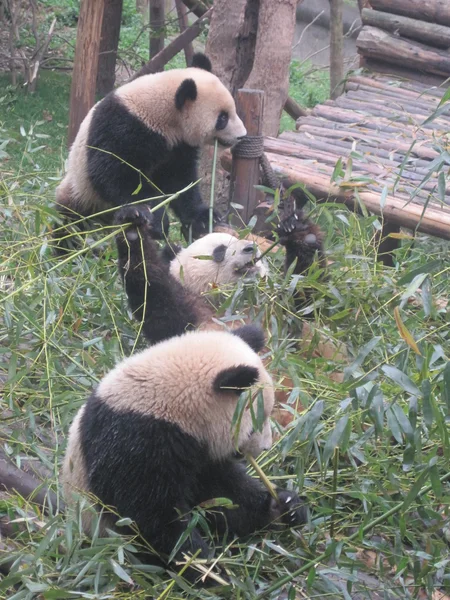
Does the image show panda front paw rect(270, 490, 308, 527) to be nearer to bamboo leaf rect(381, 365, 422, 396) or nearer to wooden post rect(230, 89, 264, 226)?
bamboo leaf rect(381, 365, 422, 396)

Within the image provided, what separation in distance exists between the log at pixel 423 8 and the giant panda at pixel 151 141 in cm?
279

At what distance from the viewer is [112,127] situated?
3.96 meters

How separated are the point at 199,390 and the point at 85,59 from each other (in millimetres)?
4411

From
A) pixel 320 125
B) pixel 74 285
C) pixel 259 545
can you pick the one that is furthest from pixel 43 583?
pixel 320 125

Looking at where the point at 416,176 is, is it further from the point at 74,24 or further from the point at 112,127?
the point at 74,24

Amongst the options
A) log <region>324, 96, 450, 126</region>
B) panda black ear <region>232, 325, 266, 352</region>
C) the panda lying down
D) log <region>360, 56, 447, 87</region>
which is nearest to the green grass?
log <region>360, 56, 447, 87</region>

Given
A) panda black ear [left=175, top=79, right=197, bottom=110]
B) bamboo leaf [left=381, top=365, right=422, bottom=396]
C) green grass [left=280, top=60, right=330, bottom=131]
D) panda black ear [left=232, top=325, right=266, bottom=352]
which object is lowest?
green grass [left=280, top=60, right=330, bottom=131]

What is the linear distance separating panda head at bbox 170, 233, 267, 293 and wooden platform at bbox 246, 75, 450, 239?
509mm

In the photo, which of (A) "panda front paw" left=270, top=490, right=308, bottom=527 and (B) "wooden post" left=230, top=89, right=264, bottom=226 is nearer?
(A) "panda front paw" left=270, top=490, right=308, bottom=527

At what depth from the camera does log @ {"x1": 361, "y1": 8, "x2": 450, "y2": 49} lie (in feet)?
20.6

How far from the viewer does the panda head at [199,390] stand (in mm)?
2104

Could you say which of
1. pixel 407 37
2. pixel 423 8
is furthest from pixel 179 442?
pixel 423 8

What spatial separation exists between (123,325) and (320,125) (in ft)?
7.56

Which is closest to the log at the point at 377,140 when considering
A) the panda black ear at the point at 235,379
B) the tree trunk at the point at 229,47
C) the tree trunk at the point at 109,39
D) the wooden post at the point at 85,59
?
the tree trunk at the point at 229,47
